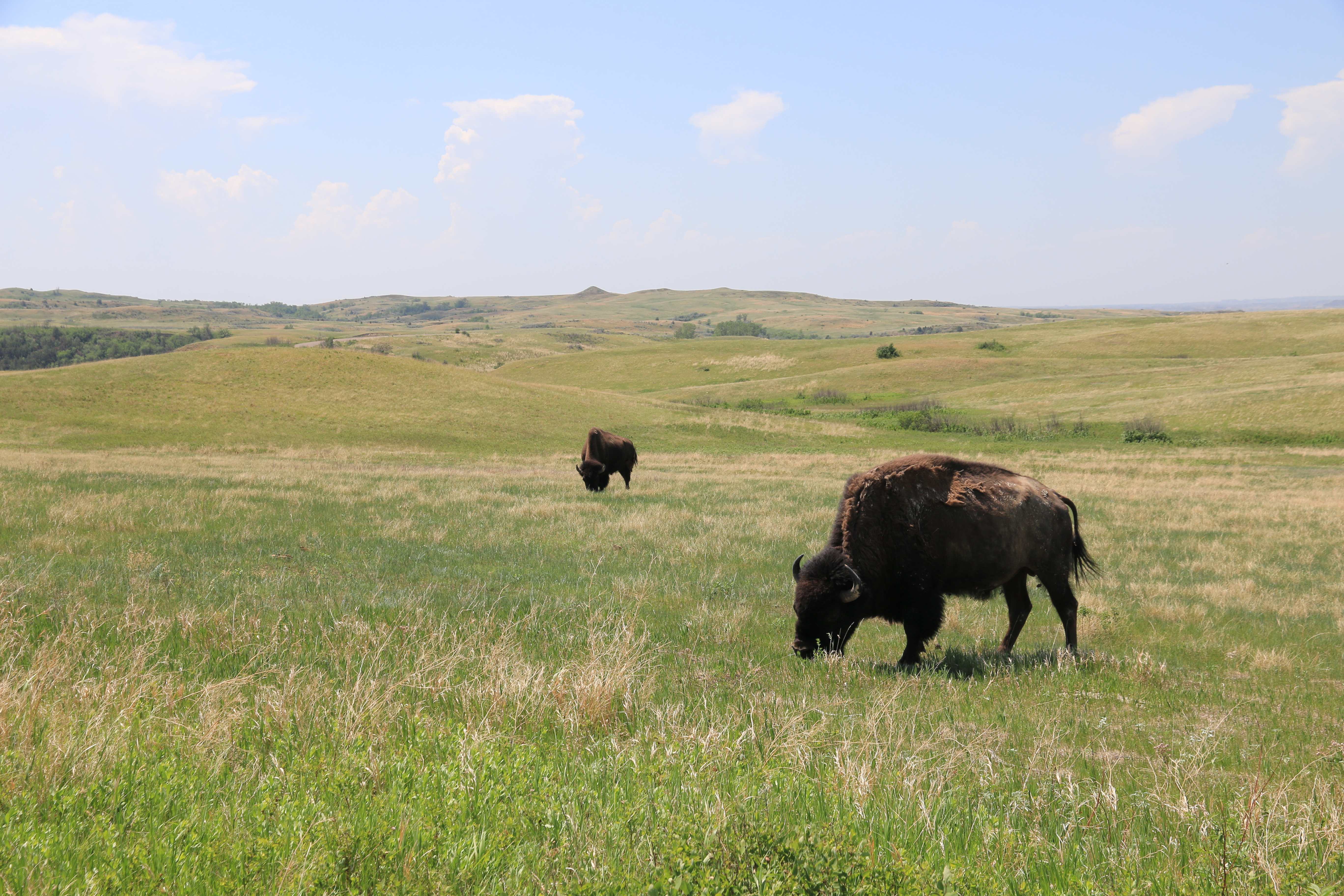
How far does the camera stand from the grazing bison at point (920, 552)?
8.02 meters

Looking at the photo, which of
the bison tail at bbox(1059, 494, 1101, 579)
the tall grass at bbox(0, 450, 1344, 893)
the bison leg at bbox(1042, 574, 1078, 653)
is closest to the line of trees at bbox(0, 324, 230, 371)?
the tall grass at bbox(0, 450, 1344, 893)

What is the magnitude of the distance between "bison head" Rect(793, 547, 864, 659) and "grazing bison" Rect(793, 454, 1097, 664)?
10mm

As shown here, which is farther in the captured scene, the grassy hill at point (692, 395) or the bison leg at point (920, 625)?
the grassy hill at point (692, 395)

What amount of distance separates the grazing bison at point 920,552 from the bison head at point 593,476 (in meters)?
18.5

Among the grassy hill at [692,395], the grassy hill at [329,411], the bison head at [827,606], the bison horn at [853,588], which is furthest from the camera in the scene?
the grassy hill at [692,395]

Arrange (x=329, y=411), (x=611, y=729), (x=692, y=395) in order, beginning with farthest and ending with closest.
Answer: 1. (x=692, y=395)
2. (x=329, y=411)
3. (x=611, y=729)

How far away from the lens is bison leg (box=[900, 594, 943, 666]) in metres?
8.03

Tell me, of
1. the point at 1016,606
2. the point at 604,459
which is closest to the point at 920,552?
the point at 1016,606

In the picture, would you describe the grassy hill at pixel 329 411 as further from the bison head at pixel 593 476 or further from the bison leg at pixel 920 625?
the bison leg at pixel 920 625

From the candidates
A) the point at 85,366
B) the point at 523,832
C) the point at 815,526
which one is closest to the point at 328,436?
the point at 85,366

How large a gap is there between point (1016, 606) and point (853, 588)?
2.56m

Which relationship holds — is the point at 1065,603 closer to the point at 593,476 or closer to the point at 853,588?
the point at 853,588

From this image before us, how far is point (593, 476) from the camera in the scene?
26922mm

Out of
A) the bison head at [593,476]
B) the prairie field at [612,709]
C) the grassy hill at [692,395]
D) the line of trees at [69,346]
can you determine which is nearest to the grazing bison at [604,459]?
the bison head at [593,476]
